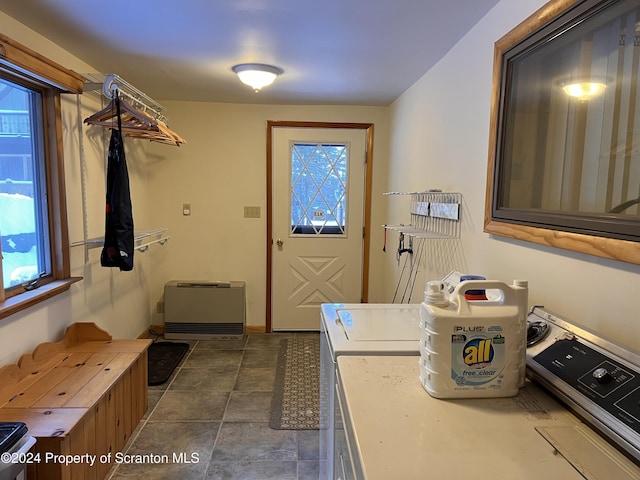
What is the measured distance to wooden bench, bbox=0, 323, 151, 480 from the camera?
1.54 metres

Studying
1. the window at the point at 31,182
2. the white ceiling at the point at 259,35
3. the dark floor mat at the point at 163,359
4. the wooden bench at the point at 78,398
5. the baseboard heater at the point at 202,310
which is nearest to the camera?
the wooden bench at the point at 78,398

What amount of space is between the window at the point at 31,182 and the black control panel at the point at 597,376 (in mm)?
2172

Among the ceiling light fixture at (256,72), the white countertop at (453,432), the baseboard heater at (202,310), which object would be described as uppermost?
the ceiling light fixture at (256,72)

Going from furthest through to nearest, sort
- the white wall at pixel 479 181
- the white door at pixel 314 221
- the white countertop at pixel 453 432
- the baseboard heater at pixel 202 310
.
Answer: the white door at pixel 314 221, the baseboard heater at pixel 202 310, the white wall at pixel 479 181, the white countertop at pixel 453 432

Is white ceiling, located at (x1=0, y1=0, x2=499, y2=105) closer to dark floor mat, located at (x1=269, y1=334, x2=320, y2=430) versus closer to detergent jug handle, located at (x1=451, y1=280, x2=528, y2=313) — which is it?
detergent jug handle, located at (x1=451, y1=280, x2=528, y2=313)

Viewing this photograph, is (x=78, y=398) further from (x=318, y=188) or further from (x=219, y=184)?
(x=318, y=188)

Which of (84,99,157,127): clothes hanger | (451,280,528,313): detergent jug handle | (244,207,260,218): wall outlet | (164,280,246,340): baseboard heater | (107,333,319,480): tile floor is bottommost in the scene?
(107,333,319,480): tile floor

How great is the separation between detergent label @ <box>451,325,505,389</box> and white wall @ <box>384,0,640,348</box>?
0.35 metres

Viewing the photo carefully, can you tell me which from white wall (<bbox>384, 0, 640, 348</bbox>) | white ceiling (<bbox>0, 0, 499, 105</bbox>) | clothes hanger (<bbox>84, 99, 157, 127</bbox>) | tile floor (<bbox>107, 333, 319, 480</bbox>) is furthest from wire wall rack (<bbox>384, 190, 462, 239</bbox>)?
clothes hanger (<bbox>84, 99, 157, 127</bbox>)

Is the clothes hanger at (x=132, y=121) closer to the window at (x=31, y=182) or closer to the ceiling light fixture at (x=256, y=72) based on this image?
the window at (x=31, y=182)

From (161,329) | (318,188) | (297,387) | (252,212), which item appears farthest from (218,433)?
(318,188)

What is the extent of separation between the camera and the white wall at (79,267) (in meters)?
2.00

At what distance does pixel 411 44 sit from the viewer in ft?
7.29

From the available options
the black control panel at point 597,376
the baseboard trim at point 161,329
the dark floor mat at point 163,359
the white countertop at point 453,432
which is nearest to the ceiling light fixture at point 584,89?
the black control panel at point 597,376
